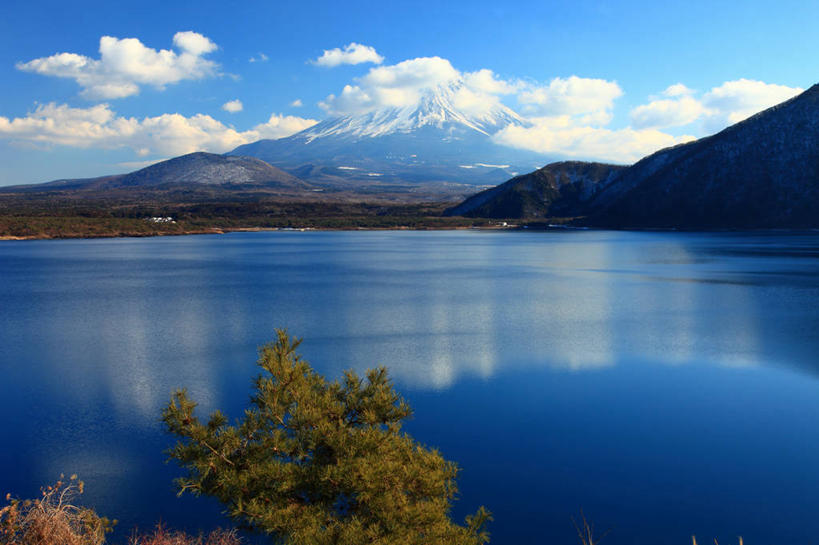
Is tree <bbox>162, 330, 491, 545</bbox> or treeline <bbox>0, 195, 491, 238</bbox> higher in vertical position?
treeline <bbox>0, 195, 491, 238</bbox>

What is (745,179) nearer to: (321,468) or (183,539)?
(321,468)

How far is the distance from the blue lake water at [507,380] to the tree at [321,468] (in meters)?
3.37

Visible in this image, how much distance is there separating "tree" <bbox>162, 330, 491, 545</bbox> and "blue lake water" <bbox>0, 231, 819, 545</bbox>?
337 centimetres

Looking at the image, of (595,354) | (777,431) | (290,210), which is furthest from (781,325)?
(290,210)

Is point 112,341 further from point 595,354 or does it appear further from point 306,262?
point 306,262

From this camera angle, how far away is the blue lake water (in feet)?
31.8

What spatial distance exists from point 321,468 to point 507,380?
36.0 feet

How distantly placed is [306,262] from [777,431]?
41179 millimetres

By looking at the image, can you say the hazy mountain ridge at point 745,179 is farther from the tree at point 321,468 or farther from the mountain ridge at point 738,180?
the tree at point 321,468

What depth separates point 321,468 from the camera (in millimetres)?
5945

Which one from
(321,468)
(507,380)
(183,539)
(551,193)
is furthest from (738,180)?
(183,539)

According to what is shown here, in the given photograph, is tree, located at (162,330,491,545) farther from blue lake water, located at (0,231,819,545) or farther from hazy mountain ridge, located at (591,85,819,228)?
hazy mountain ridge, located at (591,85,819,228)

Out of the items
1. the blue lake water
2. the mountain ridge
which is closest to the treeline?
the mountain ridge

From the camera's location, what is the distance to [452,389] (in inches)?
606
